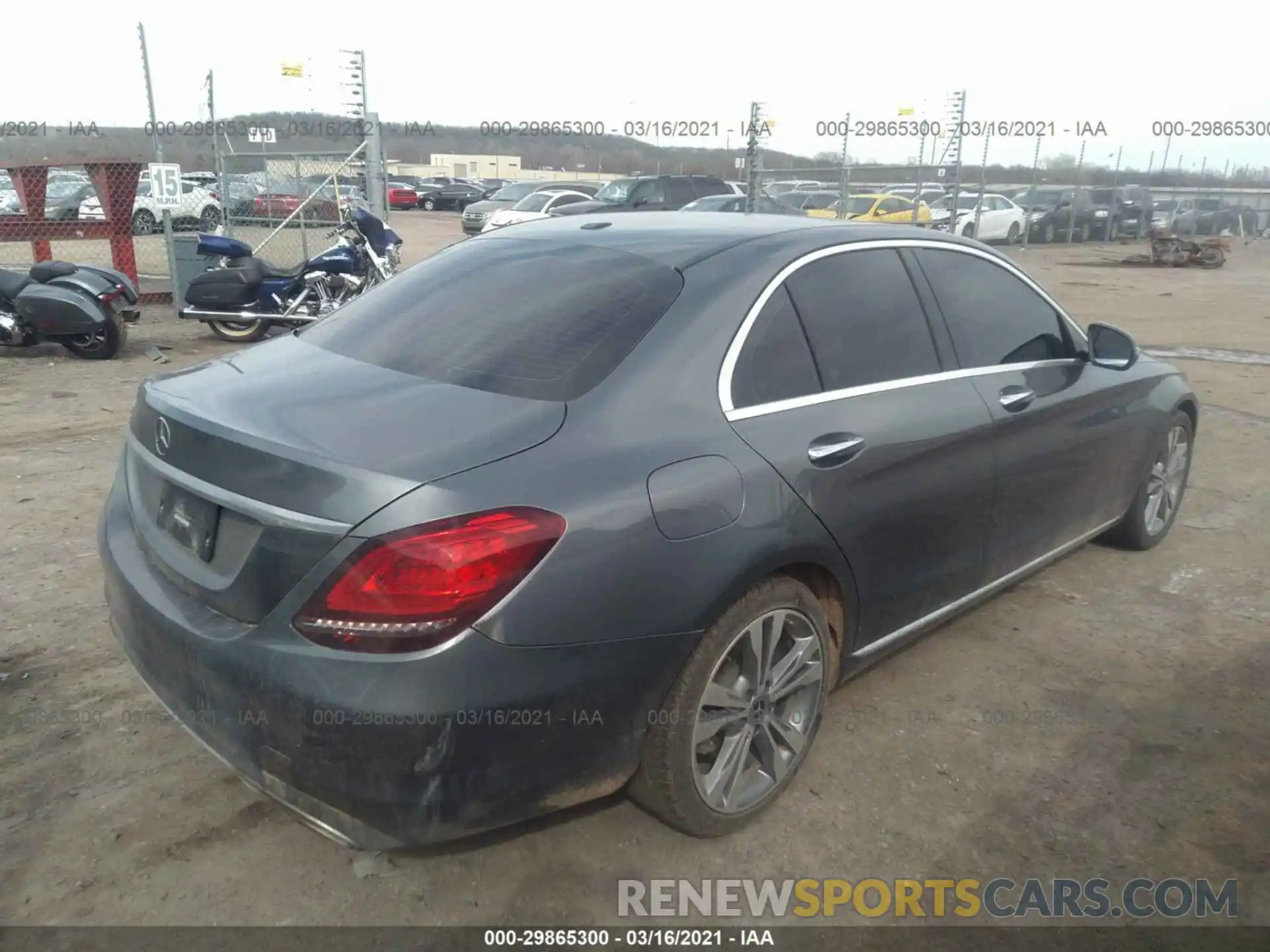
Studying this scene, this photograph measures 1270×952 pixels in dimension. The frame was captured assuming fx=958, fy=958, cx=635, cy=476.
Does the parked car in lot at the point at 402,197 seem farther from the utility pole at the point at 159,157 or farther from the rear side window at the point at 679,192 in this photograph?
the utility pole at the point at 159,157

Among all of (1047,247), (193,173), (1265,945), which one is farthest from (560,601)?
(193,173)

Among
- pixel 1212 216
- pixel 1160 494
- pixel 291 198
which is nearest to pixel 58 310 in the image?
pixel 291 198

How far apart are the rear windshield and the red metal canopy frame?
9.69m

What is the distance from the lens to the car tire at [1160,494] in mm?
4730

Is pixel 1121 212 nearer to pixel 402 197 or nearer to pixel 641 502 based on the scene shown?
pixel 402 197

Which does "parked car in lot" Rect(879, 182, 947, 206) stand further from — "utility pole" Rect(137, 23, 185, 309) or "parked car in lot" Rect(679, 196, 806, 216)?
"utility pole" Rect(137, 23, 185, 309)

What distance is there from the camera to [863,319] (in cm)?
317

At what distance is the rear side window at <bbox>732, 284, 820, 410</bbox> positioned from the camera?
2703 mm

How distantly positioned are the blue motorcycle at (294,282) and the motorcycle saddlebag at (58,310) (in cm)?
100

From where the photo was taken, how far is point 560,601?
216cm

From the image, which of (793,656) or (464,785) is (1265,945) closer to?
(793,656)

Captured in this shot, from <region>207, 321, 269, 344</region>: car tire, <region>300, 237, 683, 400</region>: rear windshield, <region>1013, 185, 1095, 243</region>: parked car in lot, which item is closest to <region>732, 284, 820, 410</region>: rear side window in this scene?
<region>300, 237, 683, 400</region>: rear windshield
